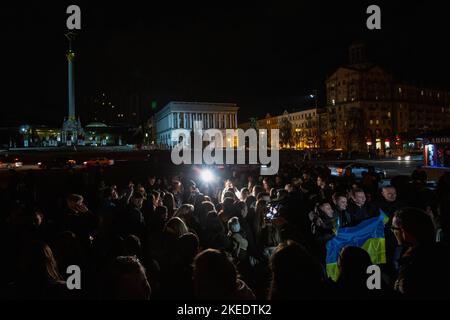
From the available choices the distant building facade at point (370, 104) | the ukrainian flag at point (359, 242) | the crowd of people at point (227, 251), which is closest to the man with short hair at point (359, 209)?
the crowd of people at point (227, 251)

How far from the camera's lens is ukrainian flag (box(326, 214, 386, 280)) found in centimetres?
560

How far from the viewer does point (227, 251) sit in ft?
18.5

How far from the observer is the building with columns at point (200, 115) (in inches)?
4488

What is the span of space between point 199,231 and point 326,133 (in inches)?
3580

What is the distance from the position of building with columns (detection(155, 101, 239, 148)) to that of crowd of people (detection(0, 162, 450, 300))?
105821 millimetres

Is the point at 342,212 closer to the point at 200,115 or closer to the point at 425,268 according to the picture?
the point at 425,268

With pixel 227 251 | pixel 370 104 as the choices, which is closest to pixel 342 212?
pixel 227 251

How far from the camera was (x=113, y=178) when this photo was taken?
25078mm

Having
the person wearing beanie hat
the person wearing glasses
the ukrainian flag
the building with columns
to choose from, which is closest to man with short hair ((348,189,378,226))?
the ukrainian flag

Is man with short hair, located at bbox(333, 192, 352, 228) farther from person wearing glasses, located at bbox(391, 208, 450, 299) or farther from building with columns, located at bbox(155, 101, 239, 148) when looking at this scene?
building with columns, located at bbox(155, 101, 239, 148)

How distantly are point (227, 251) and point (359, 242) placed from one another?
2.10 meters

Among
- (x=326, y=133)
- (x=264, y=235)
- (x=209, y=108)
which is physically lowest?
(x=264, y=235)

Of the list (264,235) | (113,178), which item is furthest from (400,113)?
(264,235)

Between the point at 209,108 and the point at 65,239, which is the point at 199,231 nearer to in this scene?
the point at 65,239
